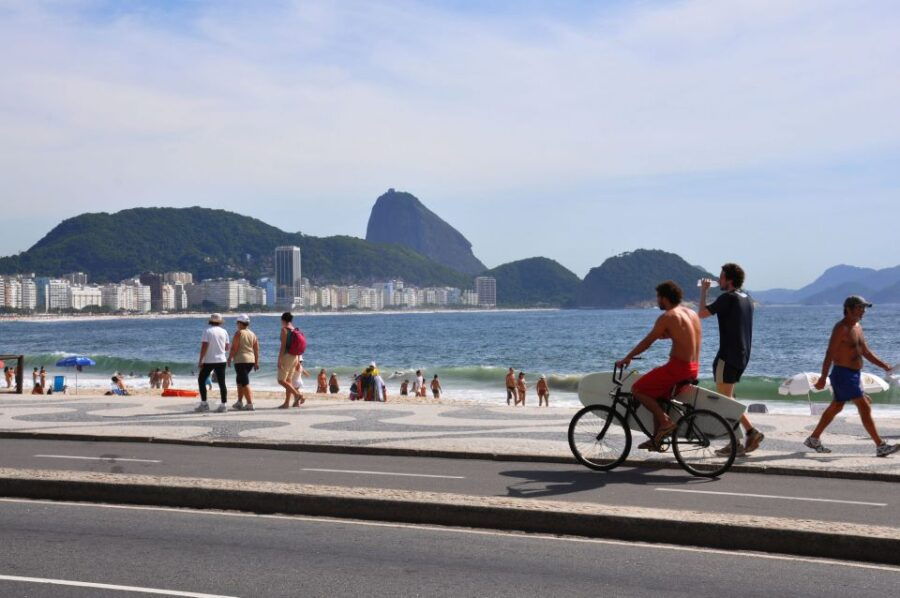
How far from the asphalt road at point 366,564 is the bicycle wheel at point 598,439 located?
274cm

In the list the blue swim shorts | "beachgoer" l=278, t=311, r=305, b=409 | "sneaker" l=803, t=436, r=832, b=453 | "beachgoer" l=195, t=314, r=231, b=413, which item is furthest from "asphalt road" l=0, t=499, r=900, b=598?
"beachgoer" l=278, t=311, r=305, b=409

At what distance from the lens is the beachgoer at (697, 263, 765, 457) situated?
10.6m

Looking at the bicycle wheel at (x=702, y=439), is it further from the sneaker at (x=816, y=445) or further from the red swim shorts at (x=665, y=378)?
the sneaker at (x=816, y=445)

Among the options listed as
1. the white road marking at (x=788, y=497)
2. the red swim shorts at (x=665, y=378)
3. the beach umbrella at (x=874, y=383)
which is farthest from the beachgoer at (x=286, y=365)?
the beach umbrella at (x=874, y=383)

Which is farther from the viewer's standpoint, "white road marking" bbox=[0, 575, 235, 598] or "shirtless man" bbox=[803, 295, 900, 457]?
"shirtless man" bbox=[803, 295, 900, 457]

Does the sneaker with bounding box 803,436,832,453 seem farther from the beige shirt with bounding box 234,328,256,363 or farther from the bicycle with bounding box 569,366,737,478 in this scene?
the beige shirt with bounding box 234,328,256,363

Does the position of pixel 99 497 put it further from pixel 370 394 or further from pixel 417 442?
pixel 370 394

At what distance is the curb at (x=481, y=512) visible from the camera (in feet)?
22.5

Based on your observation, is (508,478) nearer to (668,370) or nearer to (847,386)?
(668,370)

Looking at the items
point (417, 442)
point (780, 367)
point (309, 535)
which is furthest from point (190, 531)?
point (780, 367)

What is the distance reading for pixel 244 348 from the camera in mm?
16750

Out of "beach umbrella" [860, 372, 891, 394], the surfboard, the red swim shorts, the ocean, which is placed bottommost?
the ocean

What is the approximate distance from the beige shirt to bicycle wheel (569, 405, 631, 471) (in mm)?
7764

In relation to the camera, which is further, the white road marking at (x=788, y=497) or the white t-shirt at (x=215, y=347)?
the white t-shirt at (x=215, y=347)
